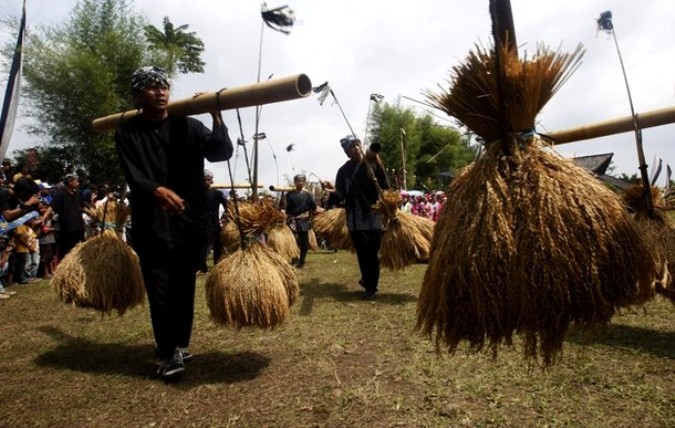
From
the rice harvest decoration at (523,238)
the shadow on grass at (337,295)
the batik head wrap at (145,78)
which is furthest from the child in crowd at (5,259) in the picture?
the rice harvest decoration at (523,238)

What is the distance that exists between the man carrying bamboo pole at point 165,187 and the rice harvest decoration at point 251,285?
28 centimetres

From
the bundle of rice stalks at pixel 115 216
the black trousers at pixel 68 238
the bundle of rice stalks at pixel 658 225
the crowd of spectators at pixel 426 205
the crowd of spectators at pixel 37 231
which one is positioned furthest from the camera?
the crowd of spectators at pixel 426 205

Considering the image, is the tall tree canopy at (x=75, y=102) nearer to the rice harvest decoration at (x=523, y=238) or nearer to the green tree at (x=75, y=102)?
the green tree at (x=75, y=102)

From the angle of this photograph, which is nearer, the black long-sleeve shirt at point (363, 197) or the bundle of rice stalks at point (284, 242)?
the black long-sleeve shirt at point (363, 197)

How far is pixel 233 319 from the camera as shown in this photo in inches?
121

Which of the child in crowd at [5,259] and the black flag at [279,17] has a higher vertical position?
the black flag at [279,17]

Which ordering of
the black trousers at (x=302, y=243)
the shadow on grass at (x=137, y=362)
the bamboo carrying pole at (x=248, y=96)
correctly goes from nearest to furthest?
the bamboo carrying pole at (x=248, y=96) → the shadow on grass at (x=137, y=362) → the black trousers at (x=302, y=243)

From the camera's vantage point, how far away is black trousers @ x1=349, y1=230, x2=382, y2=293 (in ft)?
18.5

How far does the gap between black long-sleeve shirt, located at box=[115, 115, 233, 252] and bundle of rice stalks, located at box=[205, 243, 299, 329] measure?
334mm

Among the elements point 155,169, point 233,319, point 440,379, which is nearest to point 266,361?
point 233,319

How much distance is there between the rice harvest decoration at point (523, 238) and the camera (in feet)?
4.79

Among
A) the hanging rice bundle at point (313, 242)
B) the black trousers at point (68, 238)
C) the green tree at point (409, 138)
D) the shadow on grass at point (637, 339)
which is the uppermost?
the green tree at point (409, 138)

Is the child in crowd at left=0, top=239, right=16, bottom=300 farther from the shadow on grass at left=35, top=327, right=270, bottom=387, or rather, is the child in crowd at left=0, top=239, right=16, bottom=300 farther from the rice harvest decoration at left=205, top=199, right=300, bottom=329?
the rice harvest decoration at left=205, top=199, right=300, bottom=329

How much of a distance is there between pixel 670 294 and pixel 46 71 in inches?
1050
